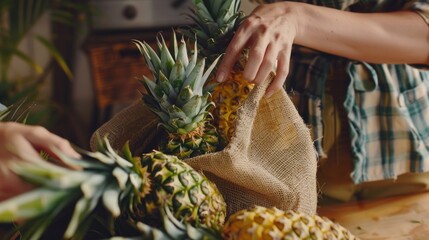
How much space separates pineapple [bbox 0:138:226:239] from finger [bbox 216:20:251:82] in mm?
199

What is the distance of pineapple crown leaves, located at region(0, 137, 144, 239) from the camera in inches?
23.9

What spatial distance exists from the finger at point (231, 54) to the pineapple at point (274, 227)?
0.91 feet

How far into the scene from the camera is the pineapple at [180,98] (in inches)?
33.7

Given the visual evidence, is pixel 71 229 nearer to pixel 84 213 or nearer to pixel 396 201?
pixel 84 213

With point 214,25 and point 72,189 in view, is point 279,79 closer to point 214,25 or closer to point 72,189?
point 214,25

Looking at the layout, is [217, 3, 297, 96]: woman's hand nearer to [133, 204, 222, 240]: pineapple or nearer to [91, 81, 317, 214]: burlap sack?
[91, 81, 317, 214]: burlap sack

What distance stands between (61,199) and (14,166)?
0.07 m

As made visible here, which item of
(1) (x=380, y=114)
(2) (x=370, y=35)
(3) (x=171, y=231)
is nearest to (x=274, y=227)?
(3) (x=171, y=231)

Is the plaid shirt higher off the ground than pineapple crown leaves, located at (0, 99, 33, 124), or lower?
lower

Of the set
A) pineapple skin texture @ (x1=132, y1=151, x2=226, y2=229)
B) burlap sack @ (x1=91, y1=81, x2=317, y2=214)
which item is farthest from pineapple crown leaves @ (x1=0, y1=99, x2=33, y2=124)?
pineapple skin texture @ (x1=132, y1=151, x2=226, y2=229)

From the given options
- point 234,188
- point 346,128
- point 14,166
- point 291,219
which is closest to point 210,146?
point 234,188

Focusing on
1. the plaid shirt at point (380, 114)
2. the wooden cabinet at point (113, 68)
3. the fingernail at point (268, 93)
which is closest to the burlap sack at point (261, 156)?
the fingernail at point (268, 93)

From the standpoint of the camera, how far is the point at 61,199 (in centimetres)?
65

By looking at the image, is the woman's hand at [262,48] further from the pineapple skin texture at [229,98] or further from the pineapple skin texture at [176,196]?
the pineapple skin texture at [176,196]
